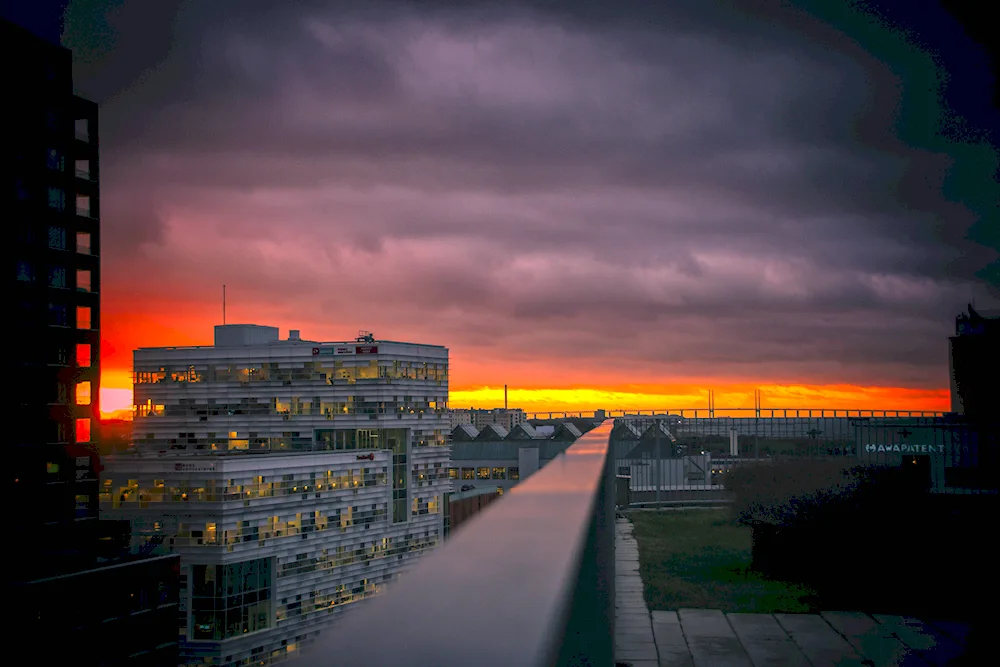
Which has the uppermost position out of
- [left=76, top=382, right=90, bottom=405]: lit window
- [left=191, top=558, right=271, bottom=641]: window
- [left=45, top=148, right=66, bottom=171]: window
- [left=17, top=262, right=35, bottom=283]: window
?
[left=45, top=148, right=66, bottom=171]: window

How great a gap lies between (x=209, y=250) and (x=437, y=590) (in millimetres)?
129005

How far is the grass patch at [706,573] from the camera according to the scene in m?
7.48

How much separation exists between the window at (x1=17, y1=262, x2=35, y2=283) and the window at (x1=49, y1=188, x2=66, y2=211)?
5904 mm

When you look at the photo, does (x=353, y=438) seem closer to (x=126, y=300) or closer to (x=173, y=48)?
(x=126, y=300)

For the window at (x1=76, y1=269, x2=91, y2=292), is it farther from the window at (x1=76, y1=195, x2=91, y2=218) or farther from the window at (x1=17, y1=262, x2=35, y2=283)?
the window at (x1=76, y1=195, x2=91, y2=218)

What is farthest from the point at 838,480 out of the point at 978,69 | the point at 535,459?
the point at 535,459

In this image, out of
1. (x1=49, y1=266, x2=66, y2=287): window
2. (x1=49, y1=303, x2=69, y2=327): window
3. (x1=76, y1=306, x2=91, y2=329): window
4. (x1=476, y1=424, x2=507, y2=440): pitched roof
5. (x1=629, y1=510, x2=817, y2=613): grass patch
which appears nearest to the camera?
(x1=629, y1=510, x2=817, y2=613): grass patch

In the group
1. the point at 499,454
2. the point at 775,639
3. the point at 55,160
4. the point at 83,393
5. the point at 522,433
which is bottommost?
the point at 499,454

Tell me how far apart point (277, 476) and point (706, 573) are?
8079cm

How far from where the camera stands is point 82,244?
70062 mm

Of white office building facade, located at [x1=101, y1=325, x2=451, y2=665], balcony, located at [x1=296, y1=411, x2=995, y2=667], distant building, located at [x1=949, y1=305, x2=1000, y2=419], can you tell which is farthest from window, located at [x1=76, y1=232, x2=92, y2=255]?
balcony, located at [x1=296, y1=411, x2=995, y2=667]

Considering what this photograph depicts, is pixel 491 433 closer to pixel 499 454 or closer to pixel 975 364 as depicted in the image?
pixel 499 454

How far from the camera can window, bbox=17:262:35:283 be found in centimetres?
6494

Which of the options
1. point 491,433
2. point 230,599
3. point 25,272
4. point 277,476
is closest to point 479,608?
point 25,272
